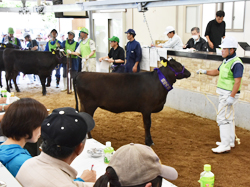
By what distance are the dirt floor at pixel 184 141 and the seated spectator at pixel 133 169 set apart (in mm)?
2558

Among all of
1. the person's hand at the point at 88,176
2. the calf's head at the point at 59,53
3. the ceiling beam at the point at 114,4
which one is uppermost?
the ceiling beam at the point at 114,4

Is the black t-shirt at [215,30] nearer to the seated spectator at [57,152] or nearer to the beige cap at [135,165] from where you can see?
the seated spectator at [57,152]

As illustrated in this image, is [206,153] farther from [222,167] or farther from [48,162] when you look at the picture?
[48,162]

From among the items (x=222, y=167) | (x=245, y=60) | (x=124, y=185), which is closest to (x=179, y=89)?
(x=245, y=60)

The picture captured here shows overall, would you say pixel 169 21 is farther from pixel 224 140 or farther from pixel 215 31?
pixel 224 140

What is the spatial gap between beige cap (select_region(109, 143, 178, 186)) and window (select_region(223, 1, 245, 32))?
8.73 m

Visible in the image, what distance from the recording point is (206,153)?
4.77 metres

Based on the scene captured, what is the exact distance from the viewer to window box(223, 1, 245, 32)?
9148mm

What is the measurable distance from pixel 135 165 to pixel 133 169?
20 millimetres

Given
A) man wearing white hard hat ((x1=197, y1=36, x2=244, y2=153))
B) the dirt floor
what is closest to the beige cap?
the dirt floor

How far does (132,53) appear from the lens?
7254 mm

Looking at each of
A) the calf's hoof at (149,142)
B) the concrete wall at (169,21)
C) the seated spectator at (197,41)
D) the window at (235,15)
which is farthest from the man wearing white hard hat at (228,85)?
the window at (235,15)

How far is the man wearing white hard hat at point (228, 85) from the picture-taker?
4.39 m

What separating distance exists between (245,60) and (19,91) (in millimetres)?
6948
